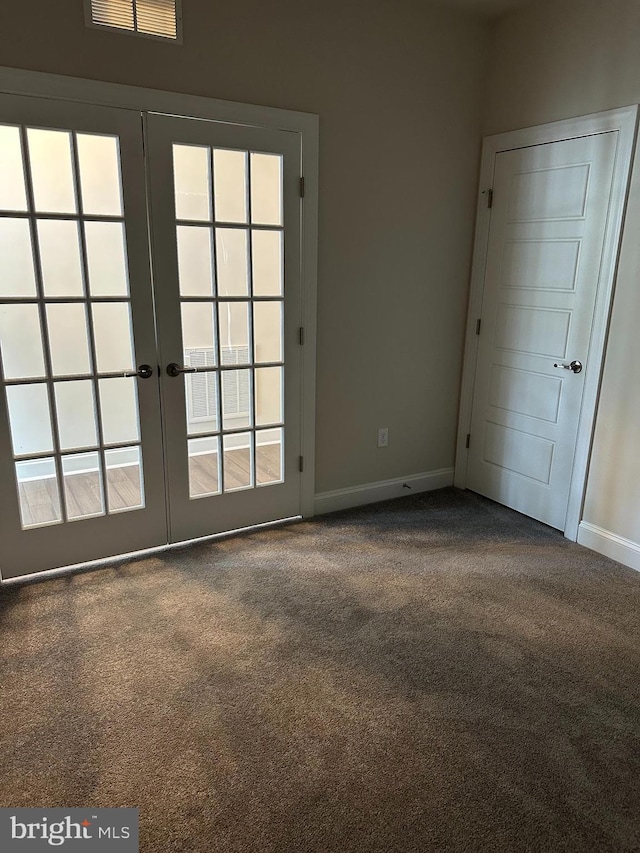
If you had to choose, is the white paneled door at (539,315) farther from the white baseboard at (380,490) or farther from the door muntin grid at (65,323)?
the door muntin grid at (65,323)

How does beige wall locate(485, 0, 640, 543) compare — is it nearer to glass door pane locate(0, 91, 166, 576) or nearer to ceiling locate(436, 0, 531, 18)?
ceiling locate(436, 0, 531, 18)

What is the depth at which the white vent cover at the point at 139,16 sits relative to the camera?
2439mm

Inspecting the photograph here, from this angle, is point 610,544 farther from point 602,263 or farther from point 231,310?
point 231,310

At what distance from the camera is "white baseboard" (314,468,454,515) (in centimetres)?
362

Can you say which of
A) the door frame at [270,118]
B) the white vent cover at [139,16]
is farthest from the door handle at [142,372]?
the white vent cover at [139,16]

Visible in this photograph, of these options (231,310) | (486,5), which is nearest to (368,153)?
(486,5)

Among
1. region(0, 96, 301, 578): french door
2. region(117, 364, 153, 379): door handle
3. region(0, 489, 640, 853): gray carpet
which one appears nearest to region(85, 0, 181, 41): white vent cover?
region(0, 96, 301, 578): french door

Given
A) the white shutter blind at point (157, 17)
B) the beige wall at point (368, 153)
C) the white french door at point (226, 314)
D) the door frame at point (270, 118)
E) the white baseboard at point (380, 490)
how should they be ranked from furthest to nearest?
1. the white baseboard at point (380, 490)
2. the white french door at point (226, 314)
3. the beige wall at point (368, 153)
4. the white shutter blind at point (157, 17)
5. the door frame at point (270, 118)

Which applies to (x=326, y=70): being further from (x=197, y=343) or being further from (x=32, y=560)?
(x=32, y=560)

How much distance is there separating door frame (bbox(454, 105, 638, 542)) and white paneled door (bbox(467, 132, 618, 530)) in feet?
0.13

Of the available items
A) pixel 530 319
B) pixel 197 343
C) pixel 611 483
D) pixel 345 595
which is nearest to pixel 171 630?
pixel 345 595

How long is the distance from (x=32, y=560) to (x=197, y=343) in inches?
51.1

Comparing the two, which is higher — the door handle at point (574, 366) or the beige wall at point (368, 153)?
the beige wall at point (368, 153)

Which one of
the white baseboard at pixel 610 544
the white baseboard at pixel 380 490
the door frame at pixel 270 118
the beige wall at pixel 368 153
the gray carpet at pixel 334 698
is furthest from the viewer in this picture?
the white baseboard at pixel 380 490
